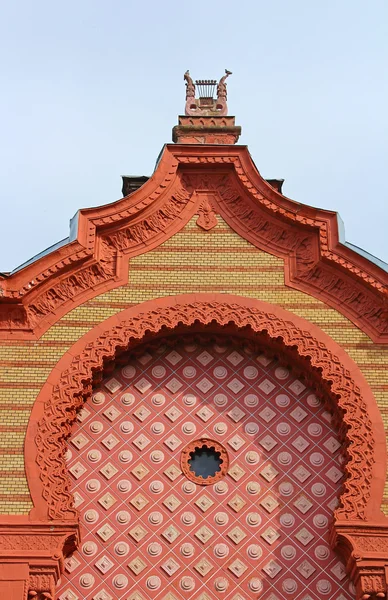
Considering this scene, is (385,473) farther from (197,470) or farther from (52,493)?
(52,493)

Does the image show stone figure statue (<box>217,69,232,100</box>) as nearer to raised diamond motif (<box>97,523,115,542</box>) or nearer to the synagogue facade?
the synagogue facade

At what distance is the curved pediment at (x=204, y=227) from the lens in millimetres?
17109

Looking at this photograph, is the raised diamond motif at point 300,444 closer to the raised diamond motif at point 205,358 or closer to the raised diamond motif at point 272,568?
the raised diamond motif at point 272,568

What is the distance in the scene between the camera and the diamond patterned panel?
15.5 meters

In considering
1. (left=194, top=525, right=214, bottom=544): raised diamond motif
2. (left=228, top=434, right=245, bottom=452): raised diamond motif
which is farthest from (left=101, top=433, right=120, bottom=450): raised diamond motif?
(left=194, top=525, right=214, bottom=544): raised diamond motif

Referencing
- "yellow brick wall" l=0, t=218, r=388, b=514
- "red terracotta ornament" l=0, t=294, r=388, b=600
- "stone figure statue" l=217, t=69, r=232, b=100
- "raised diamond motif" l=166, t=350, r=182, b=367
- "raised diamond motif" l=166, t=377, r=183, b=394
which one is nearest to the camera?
"red terracotta ornament" l=0, t=294, r=388, b=600

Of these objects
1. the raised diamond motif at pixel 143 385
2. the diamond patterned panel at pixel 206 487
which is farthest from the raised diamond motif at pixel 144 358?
the raised diamond motif at pixel 143 385

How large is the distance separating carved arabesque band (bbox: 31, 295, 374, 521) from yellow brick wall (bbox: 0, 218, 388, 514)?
0.86ft

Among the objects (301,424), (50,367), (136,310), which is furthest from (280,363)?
(50,367)

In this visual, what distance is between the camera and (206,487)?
638 inches

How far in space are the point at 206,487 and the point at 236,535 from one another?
0.79 meters

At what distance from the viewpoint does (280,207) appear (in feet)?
58.7

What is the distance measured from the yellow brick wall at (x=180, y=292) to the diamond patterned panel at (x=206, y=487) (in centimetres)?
81

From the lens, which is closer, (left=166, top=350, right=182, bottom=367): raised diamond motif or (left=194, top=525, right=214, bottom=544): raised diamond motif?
(left=194, top=525, right=214, bottom=544): raised diamond motif
